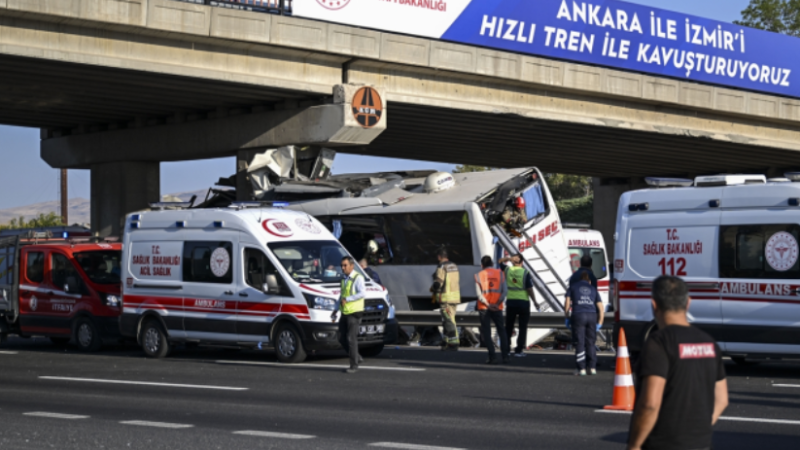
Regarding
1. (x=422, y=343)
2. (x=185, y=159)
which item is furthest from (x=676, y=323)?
(x=185, y=159)

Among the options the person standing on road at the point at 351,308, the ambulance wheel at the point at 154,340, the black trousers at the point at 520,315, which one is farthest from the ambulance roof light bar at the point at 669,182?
the ambulance wheel at the point at 154,340

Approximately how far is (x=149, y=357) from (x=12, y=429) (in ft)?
26.3

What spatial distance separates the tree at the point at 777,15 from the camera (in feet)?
202

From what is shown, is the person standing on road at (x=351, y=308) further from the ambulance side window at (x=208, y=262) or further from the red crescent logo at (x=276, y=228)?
the ambulance side window at (x=208, y=262)

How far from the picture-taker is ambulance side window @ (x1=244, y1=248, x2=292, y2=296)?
643 inches

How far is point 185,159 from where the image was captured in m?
31.9

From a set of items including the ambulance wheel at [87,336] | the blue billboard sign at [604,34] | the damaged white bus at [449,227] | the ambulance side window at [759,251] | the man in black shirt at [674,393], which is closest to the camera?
the man in black shirt at [674,393]

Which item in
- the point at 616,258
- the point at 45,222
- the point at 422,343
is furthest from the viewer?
the point at 45,222

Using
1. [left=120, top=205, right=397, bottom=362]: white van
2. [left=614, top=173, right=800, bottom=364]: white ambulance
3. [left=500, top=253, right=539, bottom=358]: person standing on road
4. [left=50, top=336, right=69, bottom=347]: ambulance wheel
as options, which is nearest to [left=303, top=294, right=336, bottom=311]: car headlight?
[left=120, top=205, right=397, bottom=362]: white van

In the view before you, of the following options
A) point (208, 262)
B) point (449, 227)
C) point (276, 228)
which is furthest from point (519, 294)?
point (208, 262)

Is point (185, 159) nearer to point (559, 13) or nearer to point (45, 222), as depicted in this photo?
point (559, 13)

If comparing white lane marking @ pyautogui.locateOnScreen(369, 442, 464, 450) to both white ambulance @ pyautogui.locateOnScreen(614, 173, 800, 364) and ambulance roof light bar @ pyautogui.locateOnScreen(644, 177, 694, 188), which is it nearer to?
white ambulance @ pyautogui.locateOnScreen(614, 173, 800, 364)

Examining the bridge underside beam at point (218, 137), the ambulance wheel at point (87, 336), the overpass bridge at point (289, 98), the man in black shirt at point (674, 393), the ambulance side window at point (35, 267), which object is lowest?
the ambulance wheel at point (87, 336)

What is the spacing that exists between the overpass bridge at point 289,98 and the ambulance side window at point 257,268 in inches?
285
